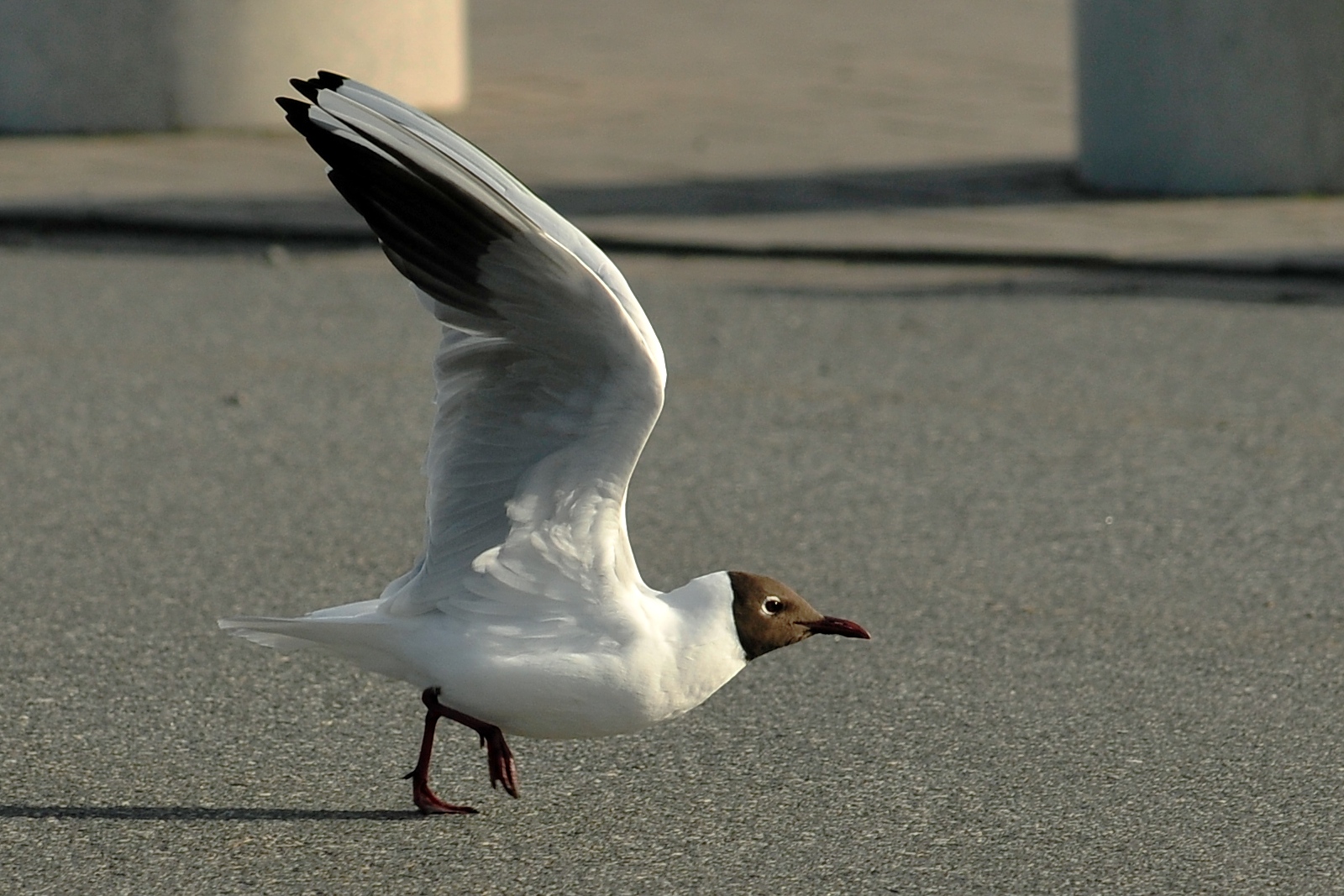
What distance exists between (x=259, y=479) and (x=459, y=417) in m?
2.49

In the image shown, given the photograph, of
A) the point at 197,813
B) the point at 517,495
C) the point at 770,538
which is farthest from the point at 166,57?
the point at 517,495

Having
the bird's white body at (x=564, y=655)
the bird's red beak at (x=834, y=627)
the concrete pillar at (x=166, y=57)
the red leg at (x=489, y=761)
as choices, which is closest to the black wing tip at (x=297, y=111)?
the bird's white body at (x=564, y=655)

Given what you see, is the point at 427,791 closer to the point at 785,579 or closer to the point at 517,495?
the point at 517,495

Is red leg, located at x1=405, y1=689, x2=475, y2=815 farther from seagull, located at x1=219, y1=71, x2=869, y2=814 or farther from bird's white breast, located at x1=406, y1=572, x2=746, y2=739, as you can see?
bird's white breast, located at x1=406, y1=572, x2=746, y2=739

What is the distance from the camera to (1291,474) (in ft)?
19.1

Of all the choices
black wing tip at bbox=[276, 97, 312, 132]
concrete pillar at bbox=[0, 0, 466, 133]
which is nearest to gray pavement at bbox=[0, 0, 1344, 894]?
concrete pillar at bbox=[0, 0, 466, 133]

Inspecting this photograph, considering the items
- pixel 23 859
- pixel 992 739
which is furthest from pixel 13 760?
pixel 992 739

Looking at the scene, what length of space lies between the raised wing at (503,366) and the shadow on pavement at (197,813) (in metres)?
0.37

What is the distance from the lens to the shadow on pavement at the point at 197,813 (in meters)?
3.53

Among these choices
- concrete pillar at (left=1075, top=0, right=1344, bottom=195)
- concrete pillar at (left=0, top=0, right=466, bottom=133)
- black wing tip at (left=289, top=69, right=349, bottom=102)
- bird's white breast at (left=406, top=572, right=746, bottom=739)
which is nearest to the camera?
black wing tip at (left=289, top=69, right=349, bottom=102)

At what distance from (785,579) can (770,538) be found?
1.13 feet

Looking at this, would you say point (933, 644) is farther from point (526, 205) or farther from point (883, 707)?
point (526, 205)

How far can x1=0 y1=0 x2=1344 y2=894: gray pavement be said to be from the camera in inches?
137

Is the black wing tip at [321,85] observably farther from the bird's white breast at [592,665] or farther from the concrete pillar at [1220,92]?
the concrete pillar at [1220,92]
